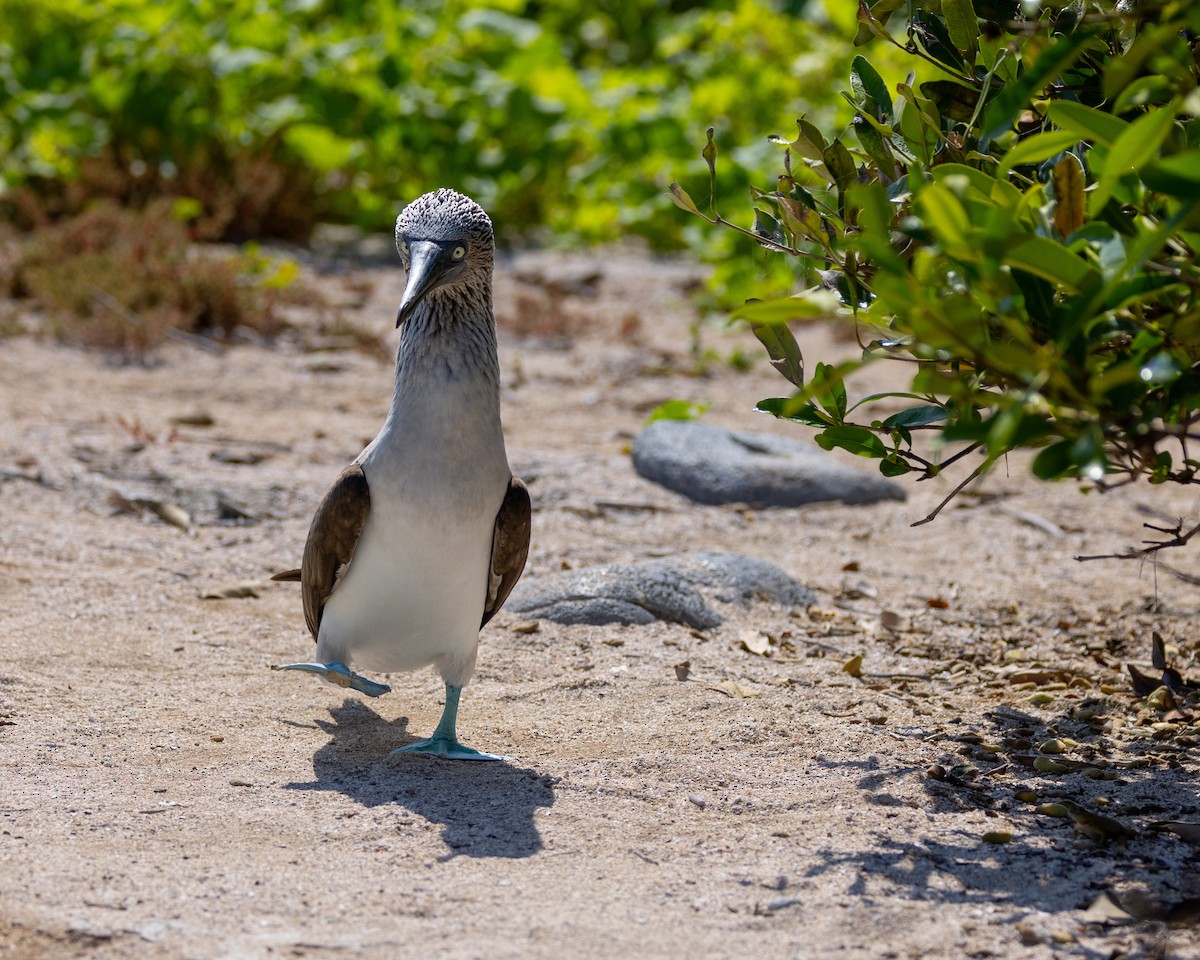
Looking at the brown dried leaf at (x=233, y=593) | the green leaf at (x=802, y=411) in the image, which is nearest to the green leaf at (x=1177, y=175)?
the green leaf at (x=802, y=411)

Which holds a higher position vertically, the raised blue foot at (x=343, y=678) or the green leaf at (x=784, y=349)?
the green leaf at (x=784, y=349)

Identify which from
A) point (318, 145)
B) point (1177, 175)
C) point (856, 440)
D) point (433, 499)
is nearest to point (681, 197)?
point (856, 440)

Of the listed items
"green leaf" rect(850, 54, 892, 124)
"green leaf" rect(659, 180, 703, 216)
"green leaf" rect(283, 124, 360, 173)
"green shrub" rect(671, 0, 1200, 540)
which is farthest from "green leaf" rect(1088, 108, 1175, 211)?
"green leaf" rect(283, 124, 360, 173)

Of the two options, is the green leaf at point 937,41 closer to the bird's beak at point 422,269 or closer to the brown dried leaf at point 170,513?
the bird's beak at point 422,269

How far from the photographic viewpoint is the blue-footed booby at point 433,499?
11.4 feet

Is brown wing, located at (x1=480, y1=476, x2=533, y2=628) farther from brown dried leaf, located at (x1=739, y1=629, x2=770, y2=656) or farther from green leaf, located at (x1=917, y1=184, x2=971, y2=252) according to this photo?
green leaf, located at (x1=917, y1=184, x2=971, y2=252)

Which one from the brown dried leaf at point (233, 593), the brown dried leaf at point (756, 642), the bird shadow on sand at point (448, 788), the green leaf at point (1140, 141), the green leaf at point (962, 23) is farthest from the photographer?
the brown dried leaf at point (233, 593)

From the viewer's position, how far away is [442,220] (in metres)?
3.53

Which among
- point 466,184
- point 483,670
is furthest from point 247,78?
point 483,670

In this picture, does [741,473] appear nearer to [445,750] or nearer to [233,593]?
[233,593]

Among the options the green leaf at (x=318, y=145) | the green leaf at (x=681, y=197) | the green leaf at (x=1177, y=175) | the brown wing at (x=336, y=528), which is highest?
the green leaf at (x=1177, y=175)

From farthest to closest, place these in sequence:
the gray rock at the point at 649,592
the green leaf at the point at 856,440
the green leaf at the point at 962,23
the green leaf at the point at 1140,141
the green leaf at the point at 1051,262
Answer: the gray rock at the point at 649,592, the green leaf at the point at 856,440, the green leaf at the point at 962,23, the green leaf at the point at 1051,262, the green leaf at the point at 1140,141

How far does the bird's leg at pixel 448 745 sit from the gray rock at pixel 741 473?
2632mm

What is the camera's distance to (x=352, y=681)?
3695 mm
